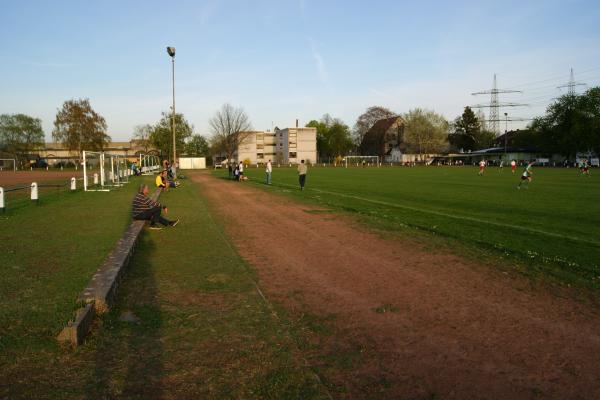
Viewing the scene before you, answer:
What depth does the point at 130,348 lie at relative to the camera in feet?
A: 13.2

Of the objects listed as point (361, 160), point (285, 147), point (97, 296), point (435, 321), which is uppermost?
point (285, 147)

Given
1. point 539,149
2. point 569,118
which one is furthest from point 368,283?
point 539,149

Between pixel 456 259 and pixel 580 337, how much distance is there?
3277mm

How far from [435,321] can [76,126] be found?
7634 centimetres

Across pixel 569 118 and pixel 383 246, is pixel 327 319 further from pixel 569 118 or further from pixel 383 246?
pixel 569 118

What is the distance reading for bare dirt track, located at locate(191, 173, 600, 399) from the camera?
3.44m

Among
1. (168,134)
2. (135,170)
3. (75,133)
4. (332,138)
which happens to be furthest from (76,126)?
(332,138)

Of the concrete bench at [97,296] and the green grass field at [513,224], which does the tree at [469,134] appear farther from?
the concrete bench at [97,296]

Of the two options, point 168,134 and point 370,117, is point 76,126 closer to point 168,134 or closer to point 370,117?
point 168,134

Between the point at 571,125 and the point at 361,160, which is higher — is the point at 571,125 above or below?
above

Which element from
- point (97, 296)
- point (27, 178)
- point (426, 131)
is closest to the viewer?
point (97, 296)

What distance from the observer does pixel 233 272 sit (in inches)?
264

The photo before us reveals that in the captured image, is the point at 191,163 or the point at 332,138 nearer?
the point at 191,163

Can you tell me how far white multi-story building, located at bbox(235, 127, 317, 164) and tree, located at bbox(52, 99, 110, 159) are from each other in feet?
125
